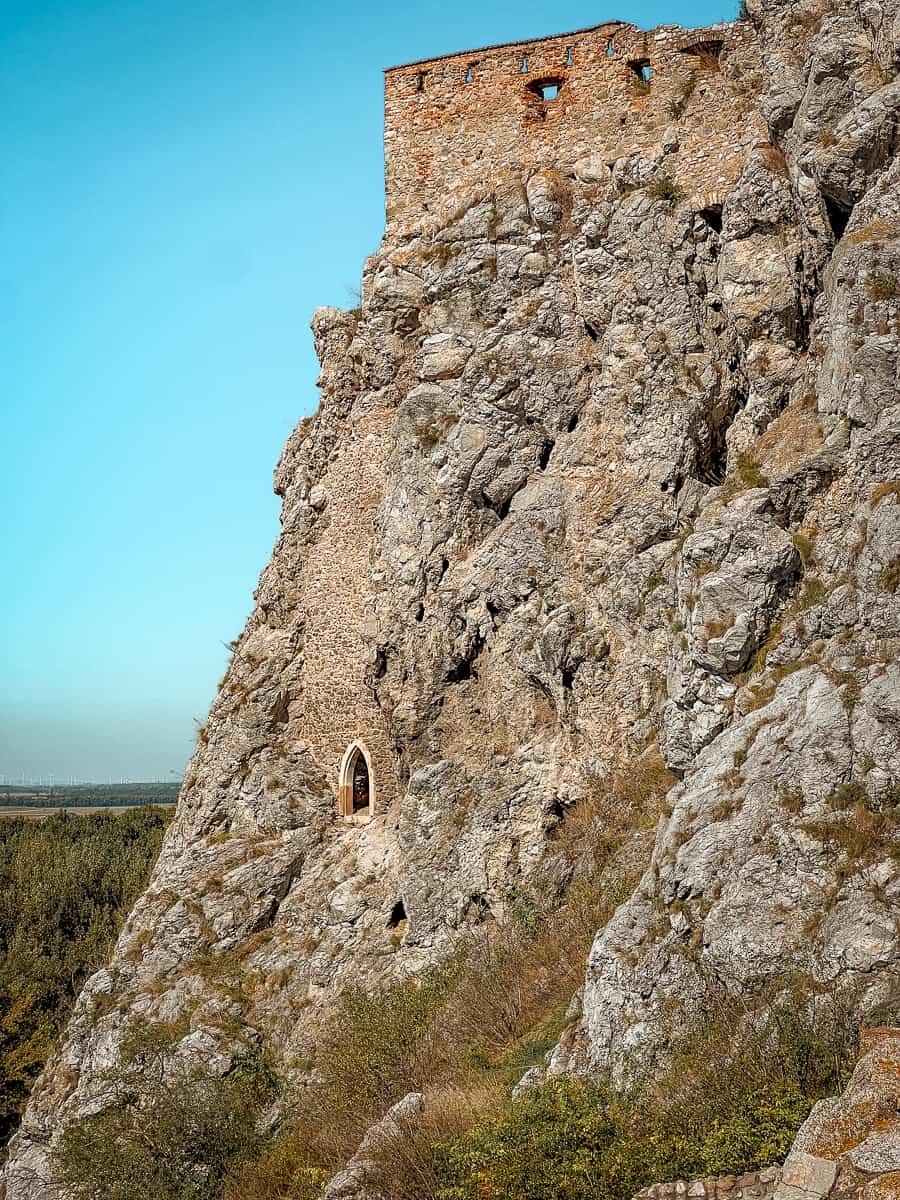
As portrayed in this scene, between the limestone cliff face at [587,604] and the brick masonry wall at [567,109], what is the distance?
329 millimetres

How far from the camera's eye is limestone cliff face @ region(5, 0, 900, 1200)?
10875 mm

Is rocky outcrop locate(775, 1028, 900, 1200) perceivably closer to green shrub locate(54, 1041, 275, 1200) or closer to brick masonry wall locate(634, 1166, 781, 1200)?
brick masonry wall locate(634, 1166, 781, 1200)

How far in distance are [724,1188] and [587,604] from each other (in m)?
9.97

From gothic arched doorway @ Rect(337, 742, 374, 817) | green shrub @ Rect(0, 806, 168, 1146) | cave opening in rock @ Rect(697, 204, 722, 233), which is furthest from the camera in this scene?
green shrub @ Rect(0, 806, 168, 1146)

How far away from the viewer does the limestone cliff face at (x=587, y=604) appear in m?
10.9

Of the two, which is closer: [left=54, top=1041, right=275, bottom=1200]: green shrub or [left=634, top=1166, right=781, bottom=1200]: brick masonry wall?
[left=634, top=1166, right=781, bottom=1200]: brick masonry wall

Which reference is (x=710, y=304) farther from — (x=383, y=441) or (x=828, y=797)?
(x=828, y=797)

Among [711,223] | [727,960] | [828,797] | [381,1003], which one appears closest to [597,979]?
[727,960]

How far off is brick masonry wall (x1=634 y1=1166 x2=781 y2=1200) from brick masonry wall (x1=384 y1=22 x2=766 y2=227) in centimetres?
1477

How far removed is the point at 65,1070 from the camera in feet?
69.1

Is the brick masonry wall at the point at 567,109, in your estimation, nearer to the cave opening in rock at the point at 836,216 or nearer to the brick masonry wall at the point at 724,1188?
the cave opening in rock at the point at 836,216

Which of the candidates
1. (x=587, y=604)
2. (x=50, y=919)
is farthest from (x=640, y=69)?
(x=50, y=919)

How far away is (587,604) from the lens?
16984mm

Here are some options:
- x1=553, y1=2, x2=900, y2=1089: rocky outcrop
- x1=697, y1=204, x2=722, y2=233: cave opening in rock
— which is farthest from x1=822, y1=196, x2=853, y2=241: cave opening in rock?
x1=697, y1=204, x2=722, y2=233: cave opening in rock
